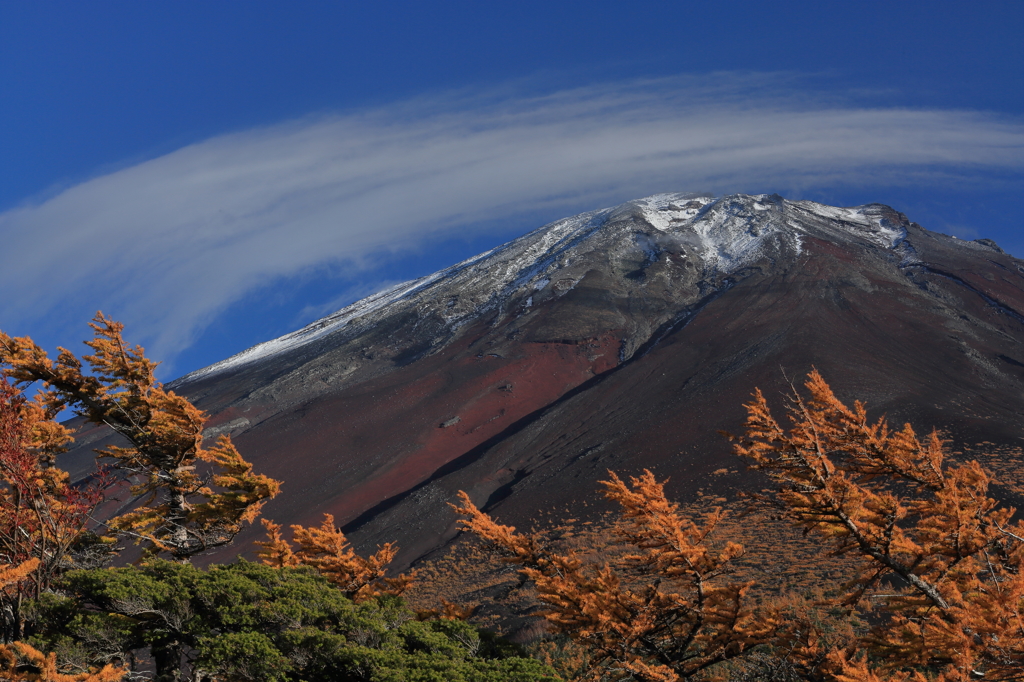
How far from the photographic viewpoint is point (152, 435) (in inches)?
465

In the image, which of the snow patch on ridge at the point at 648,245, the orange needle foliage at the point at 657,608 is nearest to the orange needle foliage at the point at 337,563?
the orange needle foliage at the point at 657,608

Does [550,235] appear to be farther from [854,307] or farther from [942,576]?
[942,576]

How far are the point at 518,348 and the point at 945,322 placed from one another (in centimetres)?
3524

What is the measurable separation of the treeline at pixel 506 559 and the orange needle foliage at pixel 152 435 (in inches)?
1.5

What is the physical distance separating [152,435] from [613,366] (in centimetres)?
4838

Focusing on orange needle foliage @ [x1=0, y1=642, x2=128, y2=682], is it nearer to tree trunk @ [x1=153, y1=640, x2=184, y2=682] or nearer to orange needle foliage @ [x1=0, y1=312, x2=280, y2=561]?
tree trunk @ [x1=153, y1=640, x2=184, y2=682]

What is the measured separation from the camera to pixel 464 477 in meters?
41.8

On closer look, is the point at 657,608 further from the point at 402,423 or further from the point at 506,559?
the point at 402,423

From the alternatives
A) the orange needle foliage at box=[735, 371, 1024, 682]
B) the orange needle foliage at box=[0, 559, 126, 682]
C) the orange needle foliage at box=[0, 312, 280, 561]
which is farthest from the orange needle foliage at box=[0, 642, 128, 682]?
the orange needle foliage at box=[735, 371, 1024, 682]

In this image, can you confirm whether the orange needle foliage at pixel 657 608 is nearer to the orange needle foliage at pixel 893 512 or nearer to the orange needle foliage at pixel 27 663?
the orange needle foliage at pixel 893 512

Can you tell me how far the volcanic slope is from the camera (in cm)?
3781

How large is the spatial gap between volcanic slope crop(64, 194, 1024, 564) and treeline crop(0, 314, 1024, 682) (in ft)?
75.3

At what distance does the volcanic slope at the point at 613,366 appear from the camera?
37.8 metres

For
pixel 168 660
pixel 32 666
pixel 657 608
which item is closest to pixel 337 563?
pixel 168 660
